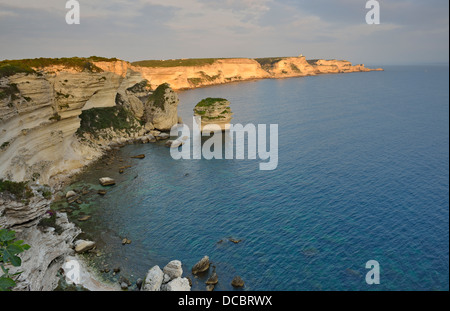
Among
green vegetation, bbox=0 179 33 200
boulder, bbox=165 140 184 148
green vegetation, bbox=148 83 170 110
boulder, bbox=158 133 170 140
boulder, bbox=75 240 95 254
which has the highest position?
green vegetation, bbox=148 83 170 110

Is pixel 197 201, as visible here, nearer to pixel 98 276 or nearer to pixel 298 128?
pixel 98 276

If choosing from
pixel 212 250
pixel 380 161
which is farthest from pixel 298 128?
pixel 212 250

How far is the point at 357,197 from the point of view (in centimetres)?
→ 3916

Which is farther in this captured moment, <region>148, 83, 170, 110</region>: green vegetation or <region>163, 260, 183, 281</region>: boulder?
<region>148, 83, 170, 110</region>: green vegetation

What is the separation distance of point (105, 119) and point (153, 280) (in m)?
54.2

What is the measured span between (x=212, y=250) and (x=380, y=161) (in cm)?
3702

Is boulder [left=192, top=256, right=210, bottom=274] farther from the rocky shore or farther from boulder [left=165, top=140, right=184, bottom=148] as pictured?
boulder [left=165, top=140, right=184, bottom=148]

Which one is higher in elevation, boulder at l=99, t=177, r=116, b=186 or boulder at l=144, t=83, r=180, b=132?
boulder at l=144, t=83, r=180, b=132

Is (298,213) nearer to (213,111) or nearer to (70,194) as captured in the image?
(70,194)

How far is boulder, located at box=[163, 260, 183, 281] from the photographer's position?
2581cm
